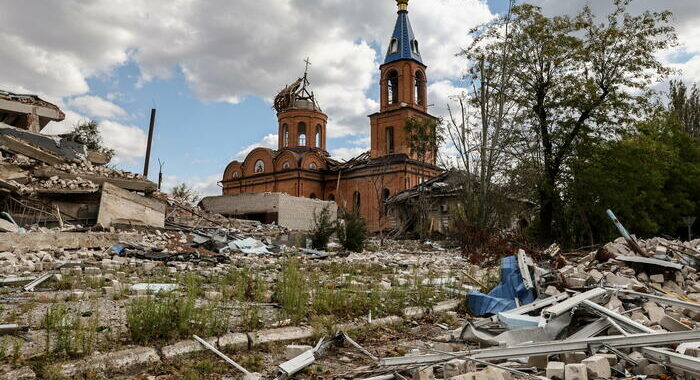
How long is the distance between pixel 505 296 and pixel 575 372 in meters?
3.20

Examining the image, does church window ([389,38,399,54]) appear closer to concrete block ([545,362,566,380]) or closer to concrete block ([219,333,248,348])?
concrete block ([219,333,248,348])

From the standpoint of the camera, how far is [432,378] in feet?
9.46

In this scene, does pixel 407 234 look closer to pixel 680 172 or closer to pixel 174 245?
pixel 680 172

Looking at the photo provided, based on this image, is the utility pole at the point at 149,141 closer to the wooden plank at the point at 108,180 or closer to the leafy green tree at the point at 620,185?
the wooden plank at the point at 108,180

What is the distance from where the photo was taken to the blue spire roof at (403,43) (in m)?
34.5

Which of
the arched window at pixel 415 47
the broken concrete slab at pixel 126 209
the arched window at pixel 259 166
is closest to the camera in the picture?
the broken concrete slab at pixel 126 209

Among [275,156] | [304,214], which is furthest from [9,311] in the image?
[275,156]

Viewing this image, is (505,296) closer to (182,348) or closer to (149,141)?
(182,348)

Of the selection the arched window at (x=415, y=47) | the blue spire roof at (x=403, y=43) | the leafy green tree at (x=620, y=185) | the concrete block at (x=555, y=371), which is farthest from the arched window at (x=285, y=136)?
the concrete block at (x=555, y=371)

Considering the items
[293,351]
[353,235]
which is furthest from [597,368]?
[353,235]

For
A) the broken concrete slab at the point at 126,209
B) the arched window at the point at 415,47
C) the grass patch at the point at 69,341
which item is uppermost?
the arched window at the point at 415,47

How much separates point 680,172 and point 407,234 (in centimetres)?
1350

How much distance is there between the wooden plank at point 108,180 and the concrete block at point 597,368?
1437 centimetres

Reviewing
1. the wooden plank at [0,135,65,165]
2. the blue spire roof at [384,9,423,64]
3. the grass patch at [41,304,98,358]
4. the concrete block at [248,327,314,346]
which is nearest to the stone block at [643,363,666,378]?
the concrete block at [248,327,314,346]
